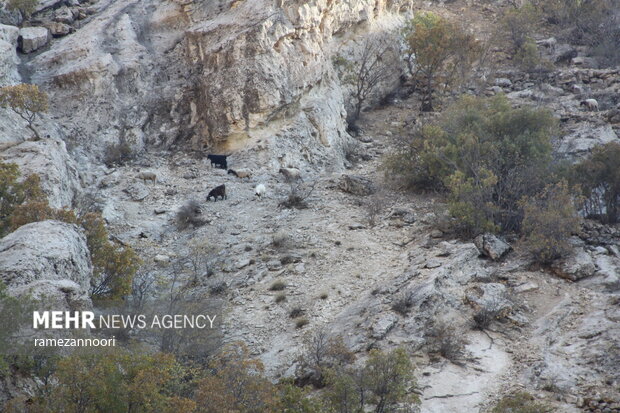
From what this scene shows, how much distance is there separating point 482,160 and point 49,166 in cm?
1299

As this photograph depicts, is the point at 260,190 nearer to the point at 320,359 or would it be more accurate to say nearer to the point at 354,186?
the point at 354,186

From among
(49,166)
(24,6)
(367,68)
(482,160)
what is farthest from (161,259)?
(367,68)

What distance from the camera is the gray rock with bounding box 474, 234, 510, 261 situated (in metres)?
15.9

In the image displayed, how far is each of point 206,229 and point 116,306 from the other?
19.6 ft

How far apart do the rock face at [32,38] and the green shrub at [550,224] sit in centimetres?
1999

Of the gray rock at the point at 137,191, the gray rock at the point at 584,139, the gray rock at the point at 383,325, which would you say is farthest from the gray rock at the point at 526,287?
the gray rock at the point at 137,191

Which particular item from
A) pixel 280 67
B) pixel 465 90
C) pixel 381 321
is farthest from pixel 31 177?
pixel 465 90

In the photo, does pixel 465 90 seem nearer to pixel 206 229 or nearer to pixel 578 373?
pixel 206 229

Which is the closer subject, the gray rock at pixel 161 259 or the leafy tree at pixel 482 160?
the gray rock at pixel 161 259

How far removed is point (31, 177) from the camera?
48.3 feet

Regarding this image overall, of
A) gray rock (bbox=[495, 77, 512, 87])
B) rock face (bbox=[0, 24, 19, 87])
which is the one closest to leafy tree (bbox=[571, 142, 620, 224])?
gray rock (bbox=[495, 77, 512, 87])

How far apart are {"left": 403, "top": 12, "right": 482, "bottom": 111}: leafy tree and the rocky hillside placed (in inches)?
51.8

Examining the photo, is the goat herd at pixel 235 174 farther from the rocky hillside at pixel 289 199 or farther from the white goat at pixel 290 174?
the rocky hillside at pixel 289 199

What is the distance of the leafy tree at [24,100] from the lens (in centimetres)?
1802
